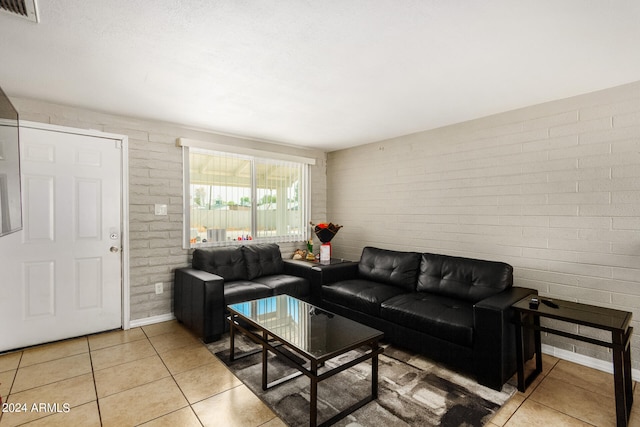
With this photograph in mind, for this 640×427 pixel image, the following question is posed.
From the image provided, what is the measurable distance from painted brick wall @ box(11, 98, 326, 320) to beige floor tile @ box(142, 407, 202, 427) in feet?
6.05

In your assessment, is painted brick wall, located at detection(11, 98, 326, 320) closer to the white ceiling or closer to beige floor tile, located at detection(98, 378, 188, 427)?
the white ceiling

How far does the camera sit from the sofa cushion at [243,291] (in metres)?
3.16

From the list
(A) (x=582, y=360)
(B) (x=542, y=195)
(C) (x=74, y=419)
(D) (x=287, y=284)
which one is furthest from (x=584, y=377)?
(C) (x=74, y=419)

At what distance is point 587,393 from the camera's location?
2.25 m

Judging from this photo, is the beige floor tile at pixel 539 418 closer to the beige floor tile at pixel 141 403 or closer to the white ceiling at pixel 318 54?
the beige floor tile at pixel 141 403

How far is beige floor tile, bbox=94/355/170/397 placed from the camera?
2.27 metres

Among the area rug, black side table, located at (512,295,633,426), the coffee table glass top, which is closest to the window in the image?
the coffee table glass top

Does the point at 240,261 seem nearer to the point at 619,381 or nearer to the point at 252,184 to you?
the point at 252,184

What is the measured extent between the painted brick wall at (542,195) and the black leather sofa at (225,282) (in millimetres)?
1607

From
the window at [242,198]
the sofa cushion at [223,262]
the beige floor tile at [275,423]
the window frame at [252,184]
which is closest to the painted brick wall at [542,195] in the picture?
the window frame at [252,184]

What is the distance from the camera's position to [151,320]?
3521 millimetres

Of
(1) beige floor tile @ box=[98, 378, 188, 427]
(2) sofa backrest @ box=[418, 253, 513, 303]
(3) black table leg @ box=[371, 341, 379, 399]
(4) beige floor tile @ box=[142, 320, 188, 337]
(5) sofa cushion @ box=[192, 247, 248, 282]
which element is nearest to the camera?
(1) beige floor tile @ box=[98, 378, 188, 427]

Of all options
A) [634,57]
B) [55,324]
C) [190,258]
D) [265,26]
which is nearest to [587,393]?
[634,57]

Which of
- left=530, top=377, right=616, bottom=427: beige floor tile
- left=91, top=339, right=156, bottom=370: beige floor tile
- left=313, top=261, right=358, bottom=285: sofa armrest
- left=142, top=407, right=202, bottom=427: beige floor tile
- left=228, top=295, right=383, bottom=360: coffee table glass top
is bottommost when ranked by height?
left=530, top=377, right=616, bottom=427: beige floor tile
